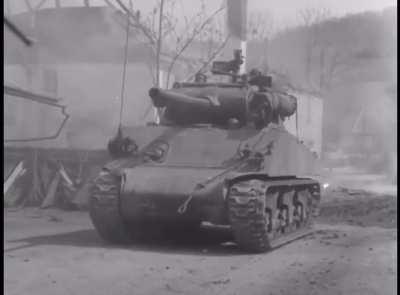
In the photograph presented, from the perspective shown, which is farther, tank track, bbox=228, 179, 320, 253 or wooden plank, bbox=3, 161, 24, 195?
wooden plank, bbox=3, 161, 24, 195

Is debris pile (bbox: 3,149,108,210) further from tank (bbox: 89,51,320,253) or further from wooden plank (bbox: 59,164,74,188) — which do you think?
tank (bbox: 89,51,320,253)

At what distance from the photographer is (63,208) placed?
1522cm

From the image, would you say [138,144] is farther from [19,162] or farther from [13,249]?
[19,162]

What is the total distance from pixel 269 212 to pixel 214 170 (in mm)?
826

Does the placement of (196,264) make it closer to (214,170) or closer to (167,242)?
(214,170)

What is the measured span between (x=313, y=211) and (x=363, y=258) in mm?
3083

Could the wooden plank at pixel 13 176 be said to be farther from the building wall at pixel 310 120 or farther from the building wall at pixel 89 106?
the building wall at pixel 310 120

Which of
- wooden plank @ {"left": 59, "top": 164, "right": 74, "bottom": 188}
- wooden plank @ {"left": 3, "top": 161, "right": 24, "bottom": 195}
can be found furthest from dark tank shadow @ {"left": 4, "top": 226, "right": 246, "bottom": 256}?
wooden plank @ {"left": 3, "top": 161, "right": 24, "bottom": 195}

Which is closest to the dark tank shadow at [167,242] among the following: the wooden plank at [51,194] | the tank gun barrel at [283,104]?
the tank gun barrel at [283,104]

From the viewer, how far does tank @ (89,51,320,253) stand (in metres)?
8.85

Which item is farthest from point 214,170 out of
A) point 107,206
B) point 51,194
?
point 51,194

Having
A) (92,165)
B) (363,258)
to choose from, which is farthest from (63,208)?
(363,258)

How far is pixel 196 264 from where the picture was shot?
814cm

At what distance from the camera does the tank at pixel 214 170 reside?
29.0 feet
